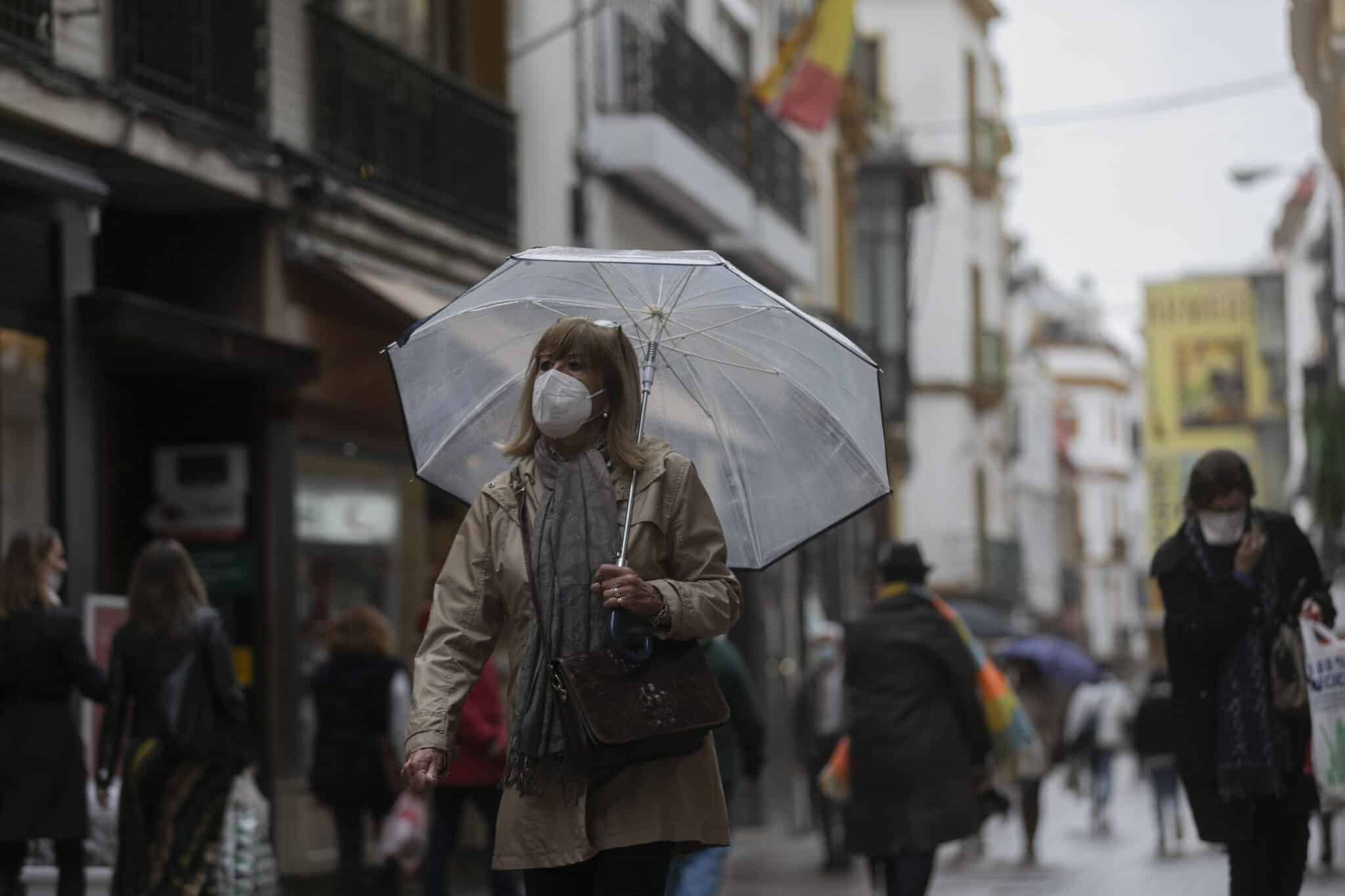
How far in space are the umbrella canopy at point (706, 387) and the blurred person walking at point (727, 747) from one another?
3.92m

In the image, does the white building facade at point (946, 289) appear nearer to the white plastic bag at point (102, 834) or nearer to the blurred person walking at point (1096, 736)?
the blurred person walking at point (1096, 736)

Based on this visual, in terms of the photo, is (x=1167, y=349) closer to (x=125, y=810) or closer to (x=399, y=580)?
(x=399, y=580)

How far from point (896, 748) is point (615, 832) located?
487cm

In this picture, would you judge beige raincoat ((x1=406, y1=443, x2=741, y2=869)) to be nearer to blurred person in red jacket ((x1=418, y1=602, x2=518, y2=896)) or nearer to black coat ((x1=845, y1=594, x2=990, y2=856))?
black coat ((x1=845, y1=594, x2=990, y2=856))

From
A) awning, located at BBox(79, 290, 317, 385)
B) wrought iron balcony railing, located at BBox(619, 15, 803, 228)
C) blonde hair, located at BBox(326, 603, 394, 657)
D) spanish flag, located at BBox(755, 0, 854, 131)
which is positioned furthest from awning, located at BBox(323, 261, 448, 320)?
spanish flag, located at BBox(755, 0, 854, 131)

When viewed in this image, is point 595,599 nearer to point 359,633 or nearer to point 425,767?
point 425,767

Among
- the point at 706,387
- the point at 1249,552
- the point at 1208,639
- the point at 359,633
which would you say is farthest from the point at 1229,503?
the point at 359,633

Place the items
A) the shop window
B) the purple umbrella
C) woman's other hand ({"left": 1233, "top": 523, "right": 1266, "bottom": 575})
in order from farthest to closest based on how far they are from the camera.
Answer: the purple umbrella, the shop window, woman's other hand ({"left": 1233, "top": 523, "right": 1266, "bottom": 575})

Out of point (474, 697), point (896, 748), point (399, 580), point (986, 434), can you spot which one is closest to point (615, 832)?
point (896, 748)

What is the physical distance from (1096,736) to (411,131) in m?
12.8

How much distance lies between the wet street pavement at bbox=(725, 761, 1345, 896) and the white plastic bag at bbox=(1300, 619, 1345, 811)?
21.4 ft

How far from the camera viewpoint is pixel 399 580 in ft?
56.5

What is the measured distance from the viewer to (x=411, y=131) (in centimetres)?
1650

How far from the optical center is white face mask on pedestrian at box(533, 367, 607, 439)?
5320mm
